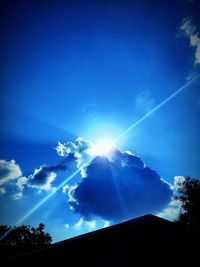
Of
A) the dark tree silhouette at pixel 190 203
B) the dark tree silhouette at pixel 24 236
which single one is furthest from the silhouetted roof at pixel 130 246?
the dark tree silhouette at pixel 24 236

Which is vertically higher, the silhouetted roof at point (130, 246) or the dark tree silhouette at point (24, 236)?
the dark tree silhouette at point (24, 236)

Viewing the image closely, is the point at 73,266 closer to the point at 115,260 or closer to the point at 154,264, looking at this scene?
the point at 115,260

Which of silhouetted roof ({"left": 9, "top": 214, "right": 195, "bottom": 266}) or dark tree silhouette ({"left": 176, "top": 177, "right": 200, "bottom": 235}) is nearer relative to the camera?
silhouetted roof ({"left": 9, "top": 214, "right": 195, "bottom": 266})

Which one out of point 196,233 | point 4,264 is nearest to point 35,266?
point 4,264

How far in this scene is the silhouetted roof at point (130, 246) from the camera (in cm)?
730

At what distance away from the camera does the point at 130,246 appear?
8.17 m

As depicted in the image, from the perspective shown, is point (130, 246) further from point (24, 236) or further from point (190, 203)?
point (24, 236)

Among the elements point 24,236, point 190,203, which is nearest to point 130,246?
point 190,203

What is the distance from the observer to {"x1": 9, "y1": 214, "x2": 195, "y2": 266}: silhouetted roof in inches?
287

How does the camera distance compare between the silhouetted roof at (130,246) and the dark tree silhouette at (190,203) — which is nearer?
the silhouetted roof at (130,246)

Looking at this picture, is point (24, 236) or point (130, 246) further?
point (24, 236)

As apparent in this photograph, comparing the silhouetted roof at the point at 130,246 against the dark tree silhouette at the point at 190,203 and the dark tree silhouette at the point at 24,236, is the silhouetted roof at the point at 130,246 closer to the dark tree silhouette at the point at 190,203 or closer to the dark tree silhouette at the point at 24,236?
the dark tree silhouette at the point at 190,203

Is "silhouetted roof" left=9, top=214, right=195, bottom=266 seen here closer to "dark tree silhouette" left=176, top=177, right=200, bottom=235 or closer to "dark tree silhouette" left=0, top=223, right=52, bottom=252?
"dark tree silhouette" left=176, top=177, right=200, bottom=235

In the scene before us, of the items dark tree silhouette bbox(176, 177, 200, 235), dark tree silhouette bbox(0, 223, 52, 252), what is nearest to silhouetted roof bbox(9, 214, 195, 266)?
dark tree silhouette bbox(176, 177, 200, 235)
